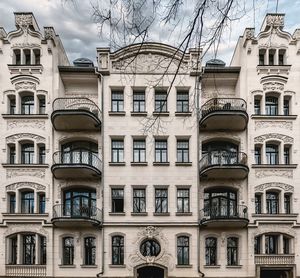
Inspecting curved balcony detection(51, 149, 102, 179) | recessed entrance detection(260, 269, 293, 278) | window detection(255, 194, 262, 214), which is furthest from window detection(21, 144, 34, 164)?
recessed entrance detection(260, 269, 293, 278)

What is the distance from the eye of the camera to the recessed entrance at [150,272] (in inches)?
952

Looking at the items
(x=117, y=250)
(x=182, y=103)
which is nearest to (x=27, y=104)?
(x=182, y=103)

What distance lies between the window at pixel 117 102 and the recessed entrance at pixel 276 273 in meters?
12.7

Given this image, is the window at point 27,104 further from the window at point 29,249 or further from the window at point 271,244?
the window at point 271,244

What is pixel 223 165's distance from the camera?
2355 centimetres

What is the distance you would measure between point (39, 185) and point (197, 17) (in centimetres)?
2169

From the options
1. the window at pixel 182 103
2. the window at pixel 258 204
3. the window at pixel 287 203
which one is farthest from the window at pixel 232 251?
the window at pixel 182 103

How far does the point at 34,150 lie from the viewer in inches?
973

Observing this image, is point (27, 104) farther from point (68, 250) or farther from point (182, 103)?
point (182, 103)

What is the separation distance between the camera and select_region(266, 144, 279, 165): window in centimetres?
2519

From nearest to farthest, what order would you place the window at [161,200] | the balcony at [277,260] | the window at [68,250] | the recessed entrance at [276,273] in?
the balcony at [277,260], the recessed entrance at [276,273], the window at [68,250], the window at [161,200]

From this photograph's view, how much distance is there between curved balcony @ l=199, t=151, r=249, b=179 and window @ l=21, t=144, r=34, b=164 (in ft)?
33.3

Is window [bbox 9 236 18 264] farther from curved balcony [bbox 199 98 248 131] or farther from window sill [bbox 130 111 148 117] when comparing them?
curved balcony [bbox 199 98 248 131]

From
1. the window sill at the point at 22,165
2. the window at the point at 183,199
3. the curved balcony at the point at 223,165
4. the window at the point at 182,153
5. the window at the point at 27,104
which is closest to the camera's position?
the curved balcony at the point at 223,165
